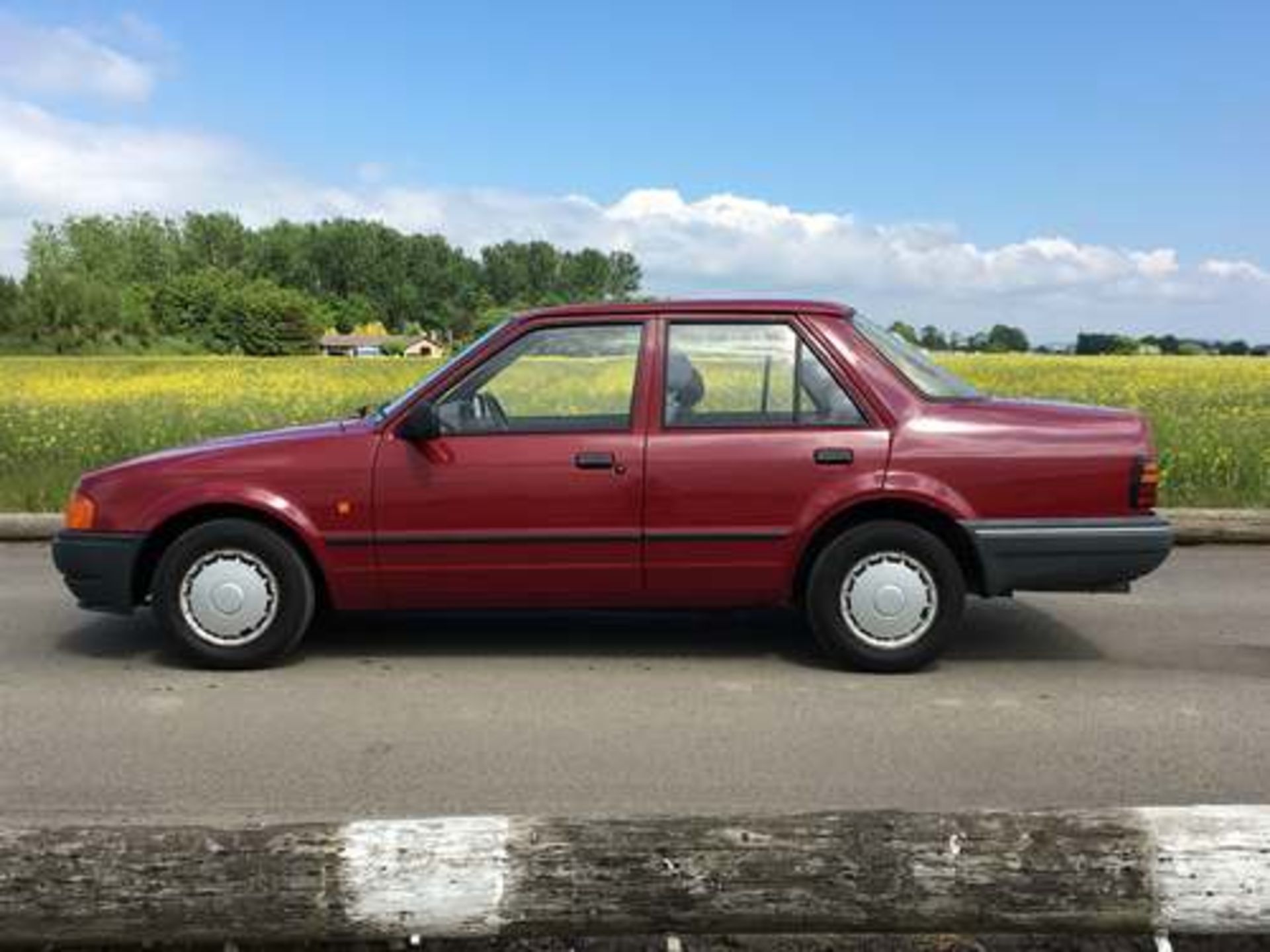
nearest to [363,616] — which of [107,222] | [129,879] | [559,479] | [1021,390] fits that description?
[559,479]

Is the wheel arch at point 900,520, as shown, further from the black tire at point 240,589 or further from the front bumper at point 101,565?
the front bumper at point 101,565

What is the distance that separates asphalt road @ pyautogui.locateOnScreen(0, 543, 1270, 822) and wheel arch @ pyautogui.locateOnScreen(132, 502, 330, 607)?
0.42 metres

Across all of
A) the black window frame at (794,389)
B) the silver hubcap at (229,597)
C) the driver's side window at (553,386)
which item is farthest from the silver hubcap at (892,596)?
the silver hubcap at (229,597)

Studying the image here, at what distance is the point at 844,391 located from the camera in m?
5.48

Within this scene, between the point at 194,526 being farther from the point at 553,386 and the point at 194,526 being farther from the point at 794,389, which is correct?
the point at 794,389

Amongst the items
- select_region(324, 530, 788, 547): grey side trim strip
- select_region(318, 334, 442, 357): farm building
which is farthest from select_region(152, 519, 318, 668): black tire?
select_region(318, 334, 442, 357): farm building

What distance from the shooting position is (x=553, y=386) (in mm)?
5668

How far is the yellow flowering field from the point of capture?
10484mm

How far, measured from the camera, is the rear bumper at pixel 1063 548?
17.6ft

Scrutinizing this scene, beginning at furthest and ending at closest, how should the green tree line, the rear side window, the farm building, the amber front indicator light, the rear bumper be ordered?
the farm building
the green tree line
the amber front indicator light
the rear side window
the rear bumper

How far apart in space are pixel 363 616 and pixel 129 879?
4.05 m

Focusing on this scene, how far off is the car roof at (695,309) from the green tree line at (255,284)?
2374 inches

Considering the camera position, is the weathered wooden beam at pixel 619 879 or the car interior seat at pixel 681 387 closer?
the weathered wooden beam at pixel 619 879

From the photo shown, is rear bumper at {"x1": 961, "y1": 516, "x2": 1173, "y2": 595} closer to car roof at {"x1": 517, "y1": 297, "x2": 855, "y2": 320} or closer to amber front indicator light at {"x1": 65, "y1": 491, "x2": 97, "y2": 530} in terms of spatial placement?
car roof at {"x1": 517, "y1": 297, "x2": 855, "y2": 320}
